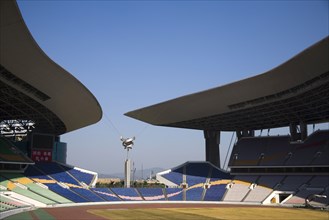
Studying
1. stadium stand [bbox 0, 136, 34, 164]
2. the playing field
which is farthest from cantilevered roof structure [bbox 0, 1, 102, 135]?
the playing field

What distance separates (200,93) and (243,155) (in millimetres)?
26017

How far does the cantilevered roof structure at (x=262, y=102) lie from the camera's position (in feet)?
148

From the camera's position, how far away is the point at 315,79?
1881 inches

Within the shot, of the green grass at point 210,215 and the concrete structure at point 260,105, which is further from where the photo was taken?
the concrete structure at point 260,105

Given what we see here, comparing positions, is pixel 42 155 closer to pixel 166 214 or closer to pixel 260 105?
pixel 166 214

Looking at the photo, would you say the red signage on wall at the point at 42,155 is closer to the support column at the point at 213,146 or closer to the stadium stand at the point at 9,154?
the stadium stand at the point at 9,154

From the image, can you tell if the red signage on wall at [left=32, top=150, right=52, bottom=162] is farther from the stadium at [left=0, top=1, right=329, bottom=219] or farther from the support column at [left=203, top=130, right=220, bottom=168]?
the support column at [left=203, top=130, right=220, bottom=168]

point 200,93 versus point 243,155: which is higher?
point 200,93

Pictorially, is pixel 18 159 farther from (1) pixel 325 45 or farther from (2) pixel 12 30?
(1) pixel 325 45

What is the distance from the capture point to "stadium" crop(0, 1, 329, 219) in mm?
44469

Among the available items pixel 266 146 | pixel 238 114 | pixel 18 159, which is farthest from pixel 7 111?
pixel 266 146

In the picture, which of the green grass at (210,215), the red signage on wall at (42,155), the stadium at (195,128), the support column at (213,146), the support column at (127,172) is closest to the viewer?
the green grass at (210,215)

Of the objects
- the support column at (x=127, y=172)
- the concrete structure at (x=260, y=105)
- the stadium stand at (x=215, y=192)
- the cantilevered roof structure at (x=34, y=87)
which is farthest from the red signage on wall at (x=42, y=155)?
the stadium stand at (x=215, y=192)

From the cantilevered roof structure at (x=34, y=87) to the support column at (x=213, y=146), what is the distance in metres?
28.3
